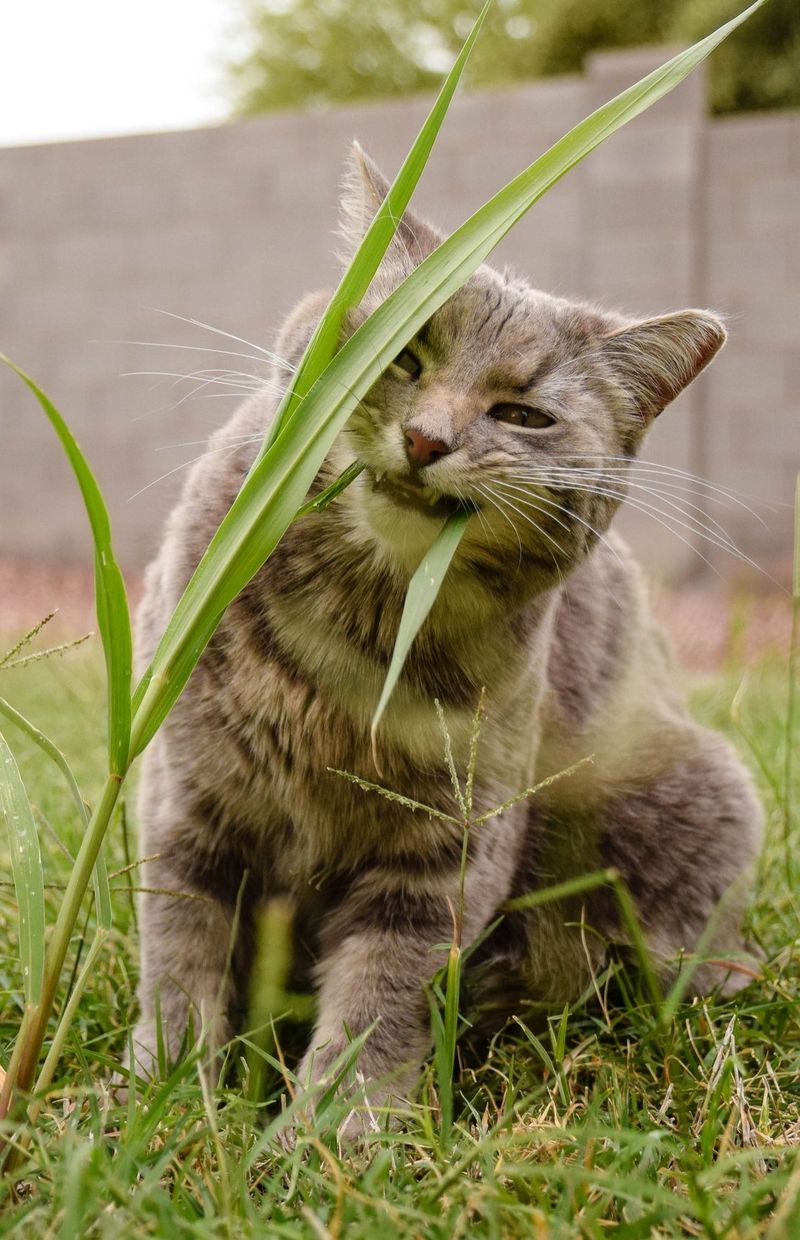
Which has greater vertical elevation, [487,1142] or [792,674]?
[792,674]

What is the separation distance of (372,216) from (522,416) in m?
0.35

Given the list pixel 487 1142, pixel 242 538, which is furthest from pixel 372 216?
pixel 487 1142

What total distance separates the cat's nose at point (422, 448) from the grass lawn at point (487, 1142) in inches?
22.4

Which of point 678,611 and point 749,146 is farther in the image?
point 749,146

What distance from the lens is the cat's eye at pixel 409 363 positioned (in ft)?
4.60

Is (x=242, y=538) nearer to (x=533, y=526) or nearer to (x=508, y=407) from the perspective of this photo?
(x=533, y=526)

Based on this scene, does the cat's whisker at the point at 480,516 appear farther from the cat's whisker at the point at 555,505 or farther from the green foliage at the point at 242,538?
the green foliage at the point at 242,538

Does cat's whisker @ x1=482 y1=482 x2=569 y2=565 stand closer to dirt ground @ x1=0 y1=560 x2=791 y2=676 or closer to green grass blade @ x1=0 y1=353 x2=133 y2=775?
green grass blade @ x1=0 y1=353 x2=133 y2=775

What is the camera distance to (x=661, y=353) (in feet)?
5.20

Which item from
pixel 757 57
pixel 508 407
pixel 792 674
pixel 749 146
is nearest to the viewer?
pixel 508 407

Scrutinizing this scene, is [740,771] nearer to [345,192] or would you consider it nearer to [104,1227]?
[345,192]

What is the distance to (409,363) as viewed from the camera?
1.41 meters

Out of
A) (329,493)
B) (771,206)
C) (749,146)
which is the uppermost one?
(749,146)

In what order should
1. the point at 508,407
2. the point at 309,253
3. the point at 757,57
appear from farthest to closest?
the point at 757,57, the point at 309,253, the point at 508,407
